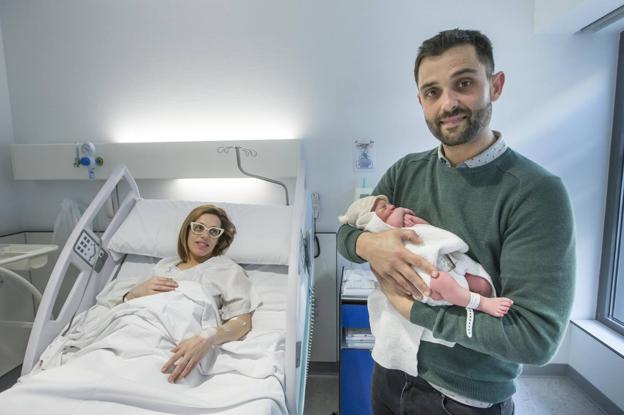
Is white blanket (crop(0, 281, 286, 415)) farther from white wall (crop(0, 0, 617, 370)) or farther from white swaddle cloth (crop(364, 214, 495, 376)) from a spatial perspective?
white wall (crop(0, 0, 617, 370))

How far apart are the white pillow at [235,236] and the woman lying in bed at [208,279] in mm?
91

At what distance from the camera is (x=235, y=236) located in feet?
6.58

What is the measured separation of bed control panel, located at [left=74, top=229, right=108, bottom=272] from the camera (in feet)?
5.78

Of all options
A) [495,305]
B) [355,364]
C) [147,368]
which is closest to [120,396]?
[147,368]

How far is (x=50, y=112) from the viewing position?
252 cm

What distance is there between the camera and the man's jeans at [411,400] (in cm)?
87

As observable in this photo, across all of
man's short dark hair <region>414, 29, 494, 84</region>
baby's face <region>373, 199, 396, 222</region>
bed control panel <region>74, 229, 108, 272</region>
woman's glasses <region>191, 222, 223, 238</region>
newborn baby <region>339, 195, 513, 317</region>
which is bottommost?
bed control panel <region>74, 229, 108, 272</region>

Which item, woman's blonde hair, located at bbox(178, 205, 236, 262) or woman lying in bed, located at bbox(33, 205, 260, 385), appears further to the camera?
woman's blonde hair, located at bbox(178, 205, 236, 262)

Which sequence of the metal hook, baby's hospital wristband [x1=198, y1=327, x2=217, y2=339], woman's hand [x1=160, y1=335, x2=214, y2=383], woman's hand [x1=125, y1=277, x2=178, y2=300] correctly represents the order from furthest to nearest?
the metal hook < woman's hand [x1=125, y1=277, x2=178, y2=300] < baby's hospital wristband [x1=198, y1=327, x2=217, y2=339] < woman's hand [x1=160, y1=335, x2=214, y2=383]

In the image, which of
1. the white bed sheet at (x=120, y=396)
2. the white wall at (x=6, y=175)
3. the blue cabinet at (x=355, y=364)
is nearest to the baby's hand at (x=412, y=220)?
the white bed sheet at (x=120, y=396)

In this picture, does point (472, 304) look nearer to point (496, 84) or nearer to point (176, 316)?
point (496, 84)

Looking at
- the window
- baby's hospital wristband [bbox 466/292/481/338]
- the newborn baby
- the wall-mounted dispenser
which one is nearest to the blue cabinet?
the newborn baby

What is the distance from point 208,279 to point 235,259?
0.24m

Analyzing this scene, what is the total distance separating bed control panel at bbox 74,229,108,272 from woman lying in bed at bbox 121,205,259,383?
34 centimetres
